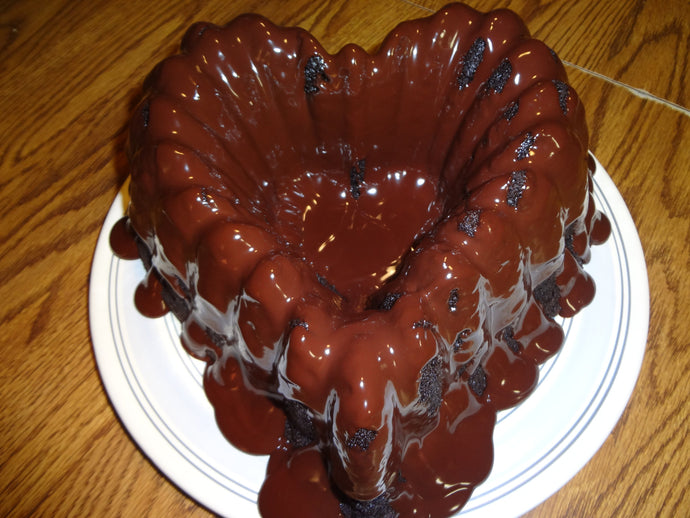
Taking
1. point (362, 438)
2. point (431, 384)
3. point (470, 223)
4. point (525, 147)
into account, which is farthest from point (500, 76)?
point (362, 438)

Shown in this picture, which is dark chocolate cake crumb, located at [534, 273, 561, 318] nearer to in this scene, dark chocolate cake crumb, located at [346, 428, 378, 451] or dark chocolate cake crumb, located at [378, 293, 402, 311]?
dark chocolate cake crumb, located at [378, 293, 402, 311]

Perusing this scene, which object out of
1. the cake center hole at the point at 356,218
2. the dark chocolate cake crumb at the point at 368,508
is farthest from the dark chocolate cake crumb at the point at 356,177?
the dark chocolate cake crumb at the point at 368,508

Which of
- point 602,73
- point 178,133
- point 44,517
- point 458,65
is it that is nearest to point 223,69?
point 178,133

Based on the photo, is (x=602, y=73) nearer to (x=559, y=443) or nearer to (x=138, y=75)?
(x=559, y=443)

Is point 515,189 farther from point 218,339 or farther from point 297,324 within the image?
point 218,339

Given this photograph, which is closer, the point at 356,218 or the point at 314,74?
the point at 314,74

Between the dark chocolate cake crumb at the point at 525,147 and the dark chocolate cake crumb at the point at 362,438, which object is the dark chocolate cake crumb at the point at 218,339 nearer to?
the dark chocolate cake crumb at the point at 362,438
